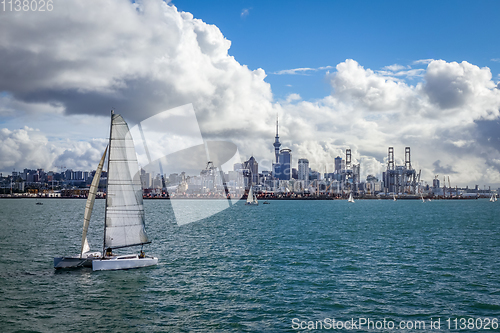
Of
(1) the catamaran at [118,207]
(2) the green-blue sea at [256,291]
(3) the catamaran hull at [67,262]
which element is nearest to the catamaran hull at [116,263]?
(1) the catamaran at [118,207]

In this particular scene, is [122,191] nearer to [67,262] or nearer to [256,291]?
[67,262]

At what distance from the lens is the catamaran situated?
35000mm

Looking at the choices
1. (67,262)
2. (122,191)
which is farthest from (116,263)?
(122,191)

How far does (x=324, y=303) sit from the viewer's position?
2664 cm

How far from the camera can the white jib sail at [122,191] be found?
35125mm

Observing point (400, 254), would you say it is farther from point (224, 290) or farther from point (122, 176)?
point (122, 176)

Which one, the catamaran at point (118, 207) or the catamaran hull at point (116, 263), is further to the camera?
the catamaran at point (118, 207)

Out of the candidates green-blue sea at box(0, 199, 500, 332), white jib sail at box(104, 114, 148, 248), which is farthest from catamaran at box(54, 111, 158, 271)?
green-blue sea at box(0, 199, 500, 332)

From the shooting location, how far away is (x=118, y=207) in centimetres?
3588

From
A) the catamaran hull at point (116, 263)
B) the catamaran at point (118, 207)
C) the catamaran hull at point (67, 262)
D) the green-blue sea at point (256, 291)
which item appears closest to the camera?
the green-blue sea at point (256, 291)

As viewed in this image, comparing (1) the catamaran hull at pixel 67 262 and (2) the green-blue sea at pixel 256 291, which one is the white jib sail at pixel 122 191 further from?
(2) the green-blue sea at pixel 256 291

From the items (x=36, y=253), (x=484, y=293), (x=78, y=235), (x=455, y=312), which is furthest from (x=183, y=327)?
(x=78, y=235)

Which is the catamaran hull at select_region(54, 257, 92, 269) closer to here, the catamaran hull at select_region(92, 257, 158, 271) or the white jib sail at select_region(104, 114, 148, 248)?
the catamaran hull at select_region(92, 257, 158, 271)

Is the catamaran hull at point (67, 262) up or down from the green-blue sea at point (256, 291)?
up
